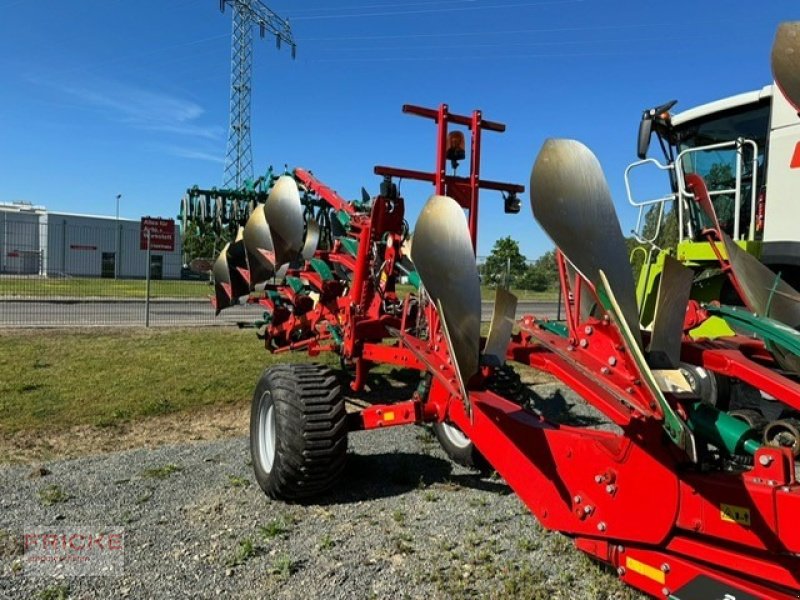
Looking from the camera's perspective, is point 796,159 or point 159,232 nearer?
point 796,159

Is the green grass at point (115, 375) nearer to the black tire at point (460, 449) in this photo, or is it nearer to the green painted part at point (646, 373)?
the black tire at point (460, 449)

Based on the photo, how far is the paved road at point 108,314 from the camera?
14570 mm

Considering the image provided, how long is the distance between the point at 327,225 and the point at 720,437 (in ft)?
19.7

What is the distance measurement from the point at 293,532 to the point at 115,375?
17.8 ft

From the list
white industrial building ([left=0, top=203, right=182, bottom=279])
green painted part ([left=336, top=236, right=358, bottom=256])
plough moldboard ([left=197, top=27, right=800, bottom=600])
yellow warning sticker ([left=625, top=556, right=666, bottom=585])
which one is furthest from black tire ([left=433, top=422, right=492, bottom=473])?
white industrial building ([left=0, top=203, right=182, bottom=279])

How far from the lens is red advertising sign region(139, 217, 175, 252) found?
14.6m

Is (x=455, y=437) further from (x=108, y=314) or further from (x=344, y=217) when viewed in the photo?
(x=108, y=314)

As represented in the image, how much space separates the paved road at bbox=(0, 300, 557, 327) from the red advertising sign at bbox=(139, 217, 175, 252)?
1.80m

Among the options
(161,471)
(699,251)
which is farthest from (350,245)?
(699,251)

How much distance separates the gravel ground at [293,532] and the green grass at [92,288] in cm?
1306

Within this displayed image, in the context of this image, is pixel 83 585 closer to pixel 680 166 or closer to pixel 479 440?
pixel 479 440

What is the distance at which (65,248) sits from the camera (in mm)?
22844

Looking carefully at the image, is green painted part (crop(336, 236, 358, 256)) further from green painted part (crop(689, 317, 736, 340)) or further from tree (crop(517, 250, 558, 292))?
tree (crop(517, 250, 558, 292))

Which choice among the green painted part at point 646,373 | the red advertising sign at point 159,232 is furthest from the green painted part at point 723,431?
the red advertising sign at point 159,232
